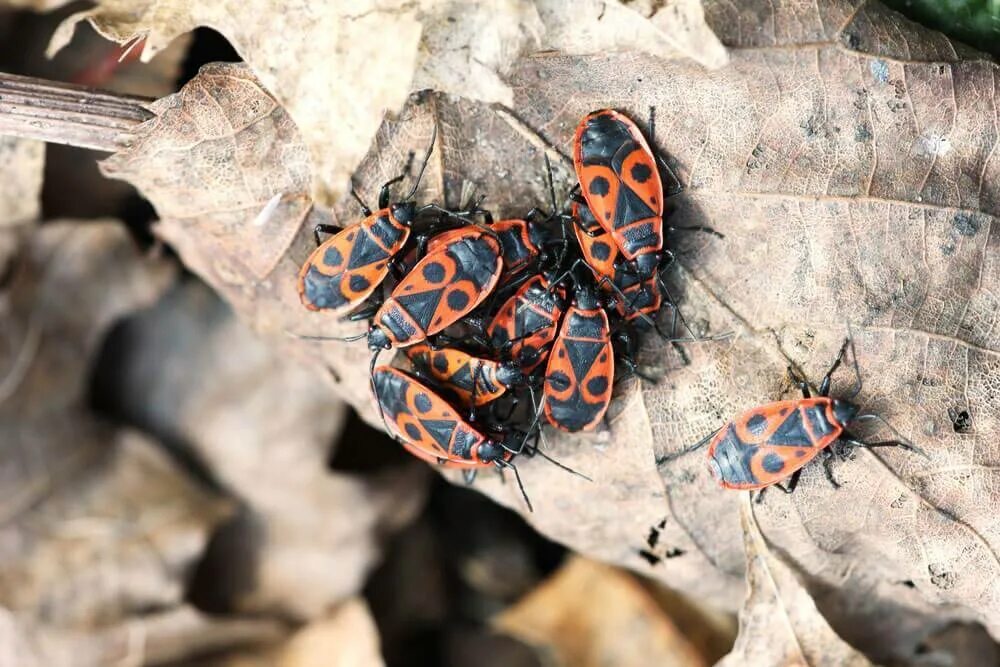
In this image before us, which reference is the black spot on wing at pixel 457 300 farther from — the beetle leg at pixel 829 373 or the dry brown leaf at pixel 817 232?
the beetle leg at pixel 829 373

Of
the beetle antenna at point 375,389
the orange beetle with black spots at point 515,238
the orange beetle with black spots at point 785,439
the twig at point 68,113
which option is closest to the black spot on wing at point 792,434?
the orange beetle with black spots at point 785,439

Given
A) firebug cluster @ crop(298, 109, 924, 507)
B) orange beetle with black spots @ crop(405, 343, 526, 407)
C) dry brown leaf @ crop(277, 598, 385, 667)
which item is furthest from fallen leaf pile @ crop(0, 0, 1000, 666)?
dry brown leaf @ crop(277, 598, 385, 667)

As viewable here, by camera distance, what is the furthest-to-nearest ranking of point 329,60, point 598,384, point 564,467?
1. point 564,467
2. point 598,384
3. point 329,60

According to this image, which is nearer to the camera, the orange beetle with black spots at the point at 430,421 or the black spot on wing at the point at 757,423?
the black spot on wing at the point at 757,423

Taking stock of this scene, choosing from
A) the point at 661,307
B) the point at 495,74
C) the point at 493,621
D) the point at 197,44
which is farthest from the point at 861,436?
the point at 197,44

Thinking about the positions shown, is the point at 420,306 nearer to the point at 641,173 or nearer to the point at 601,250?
the point at 601,250

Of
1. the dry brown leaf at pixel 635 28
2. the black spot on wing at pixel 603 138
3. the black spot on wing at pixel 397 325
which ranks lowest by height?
the black spot on wing at pixel 397 325

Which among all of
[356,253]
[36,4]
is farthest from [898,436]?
[36,4]
